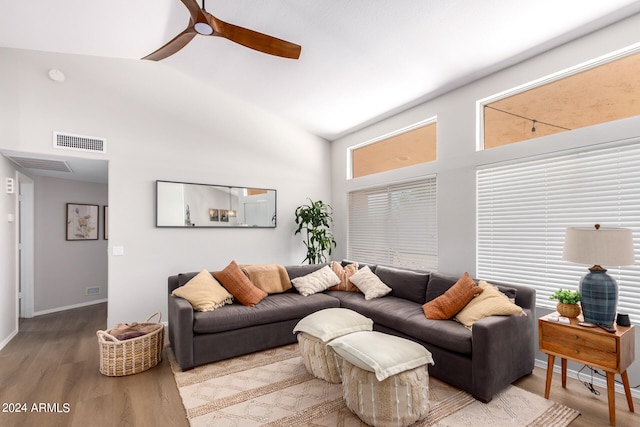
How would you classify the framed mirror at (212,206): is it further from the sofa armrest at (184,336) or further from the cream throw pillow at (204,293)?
the sofa armrest at (184,336)

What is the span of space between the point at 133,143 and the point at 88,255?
104 inches

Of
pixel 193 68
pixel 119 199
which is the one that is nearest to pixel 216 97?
pixel 193 68

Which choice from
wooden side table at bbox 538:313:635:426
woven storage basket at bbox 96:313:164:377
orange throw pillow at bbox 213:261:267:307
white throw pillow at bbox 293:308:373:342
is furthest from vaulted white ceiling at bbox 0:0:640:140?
woven storage basket at bbox 96:313:164:377

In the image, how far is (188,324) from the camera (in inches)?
116

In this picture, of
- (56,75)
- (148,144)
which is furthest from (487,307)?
(56,75)

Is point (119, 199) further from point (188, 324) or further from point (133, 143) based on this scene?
point (188, 324)

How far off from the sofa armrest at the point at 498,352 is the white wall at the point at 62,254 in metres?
6.03

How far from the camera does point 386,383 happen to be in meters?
2.06

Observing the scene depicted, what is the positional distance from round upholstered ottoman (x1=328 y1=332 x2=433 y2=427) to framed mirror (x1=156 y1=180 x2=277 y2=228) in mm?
3152

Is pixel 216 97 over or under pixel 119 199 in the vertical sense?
over

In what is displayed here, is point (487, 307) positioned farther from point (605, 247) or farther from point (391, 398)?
point (391, 398)

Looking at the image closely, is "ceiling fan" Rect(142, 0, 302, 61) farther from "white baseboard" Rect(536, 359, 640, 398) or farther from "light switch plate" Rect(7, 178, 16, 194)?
"white baseboard" Rect(536, 359, 640, 398)

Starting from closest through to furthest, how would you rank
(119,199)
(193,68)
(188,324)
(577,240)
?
(577,240), (188,324), (119,199), (193,68)

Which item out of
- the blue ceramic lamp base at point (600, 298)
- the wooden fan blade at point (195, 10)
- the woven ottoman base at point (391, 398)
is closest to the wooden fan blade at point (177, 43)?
the wooden fan blade at point (195, 10)
